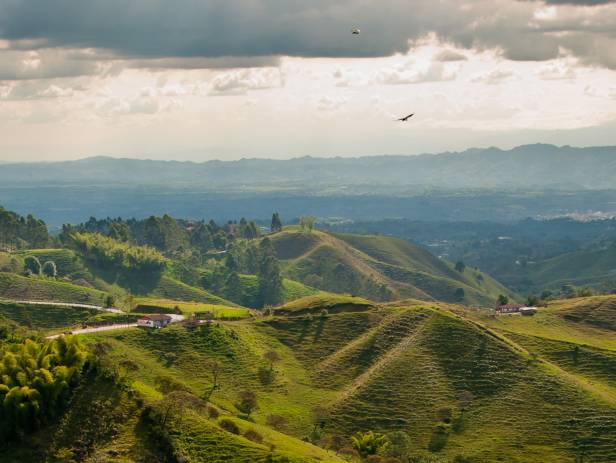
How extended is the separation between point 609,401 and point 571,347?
2155 cm

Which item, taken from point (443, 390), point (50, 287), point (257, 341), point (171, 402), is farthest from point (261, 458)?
point (50, 287)

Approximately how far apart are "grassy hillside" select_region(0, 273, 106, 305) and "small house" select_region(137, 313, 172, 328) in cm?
5215

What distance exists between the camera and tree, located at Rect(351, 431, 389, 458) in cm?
9488

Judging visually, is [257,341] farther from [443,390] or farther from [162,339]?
[443,390]

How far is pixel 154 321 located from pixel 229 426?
163ft

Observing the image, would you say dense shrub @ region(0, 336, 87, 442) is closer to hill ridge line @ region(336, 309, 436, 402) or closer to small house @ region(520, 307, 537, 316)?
hill ridge line @ region(336, 309, 436, 402)

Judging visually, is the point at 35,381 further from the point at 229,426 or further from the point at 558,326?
the point at 558,326

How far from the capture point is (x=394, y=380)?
11938 cm

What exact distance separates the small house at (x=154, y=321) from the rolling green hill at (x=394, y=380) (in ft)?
11.0

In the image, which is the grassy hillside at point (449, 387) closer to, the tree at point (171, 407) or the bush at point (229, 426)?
the bush at point (229, 426)

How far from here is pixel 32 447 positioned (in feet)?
261

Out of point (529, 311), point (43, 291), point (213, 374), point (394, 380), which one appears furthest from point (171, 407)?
point (43, 291)

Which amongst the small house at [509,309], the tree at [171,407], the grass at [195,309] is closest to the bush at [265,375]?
the grass at [195,309]

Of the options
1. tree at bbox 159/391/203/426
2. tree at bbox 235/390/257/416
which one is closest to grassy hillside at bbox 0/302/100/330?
tree at bbox 235/390/257/416
